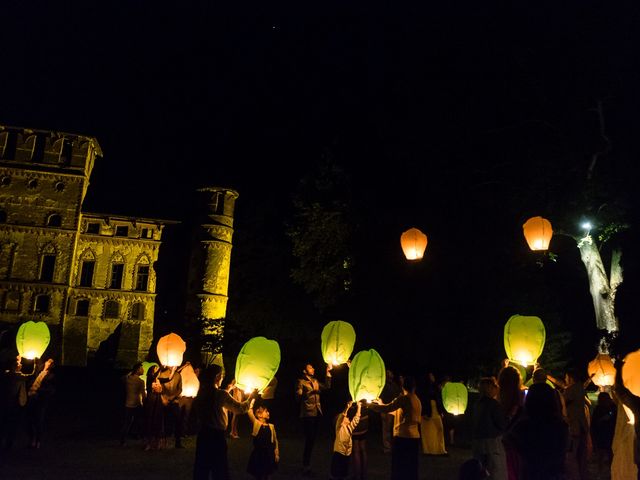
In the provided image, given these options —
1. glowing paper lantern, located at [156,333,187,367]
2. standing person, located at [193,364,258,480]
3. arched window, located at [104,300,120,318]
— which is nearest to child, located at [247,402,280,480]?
standing person, located at [193,364,258,480]

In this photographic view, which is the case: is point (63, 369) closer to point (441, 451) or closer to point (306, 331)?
point (306, 331)

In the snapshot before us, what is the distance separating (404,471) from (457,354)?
9.99m

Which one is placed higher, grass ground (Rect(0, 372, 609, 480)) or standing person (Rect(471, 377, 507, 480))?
standing person (Rect(471, 377, 507, 480))

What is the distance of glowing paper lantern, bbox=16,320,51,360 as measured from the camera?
11.2 meters

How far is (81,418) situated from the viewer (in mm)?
16047

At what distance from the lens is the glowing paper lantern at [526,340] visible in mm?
8711

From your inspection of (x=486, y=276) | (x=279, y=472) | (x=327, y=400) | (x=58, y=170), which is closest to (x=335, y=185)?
(x=486, y=276)

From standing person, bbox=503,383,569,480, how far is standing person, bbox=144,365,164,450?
7893mm

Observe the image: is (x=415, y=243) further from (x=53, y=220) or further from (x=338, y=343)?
(x=53, y=220)

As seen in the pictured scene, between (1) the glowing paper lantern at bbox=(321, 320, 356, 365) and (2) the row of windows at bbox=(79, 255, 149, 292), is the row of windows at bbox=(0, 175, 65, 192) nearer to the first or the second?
(2) the row of windows at bbox=(79, 255, 149, 292)

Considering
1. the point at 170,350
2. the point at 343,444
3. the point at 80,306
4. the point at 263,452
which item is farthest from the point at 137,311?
the point at 263,452

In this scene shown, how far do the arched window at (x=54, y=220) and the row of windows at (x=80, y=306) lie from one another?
474cm

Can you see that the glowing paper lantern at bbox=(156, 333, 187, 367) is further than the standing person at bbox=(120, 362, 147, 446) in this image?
No

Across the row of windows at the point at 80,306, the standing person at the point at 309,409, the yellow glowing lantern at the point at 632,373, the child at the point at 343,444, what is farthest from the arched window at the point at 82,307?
the yellow glowing lantern at the point at 632,373
